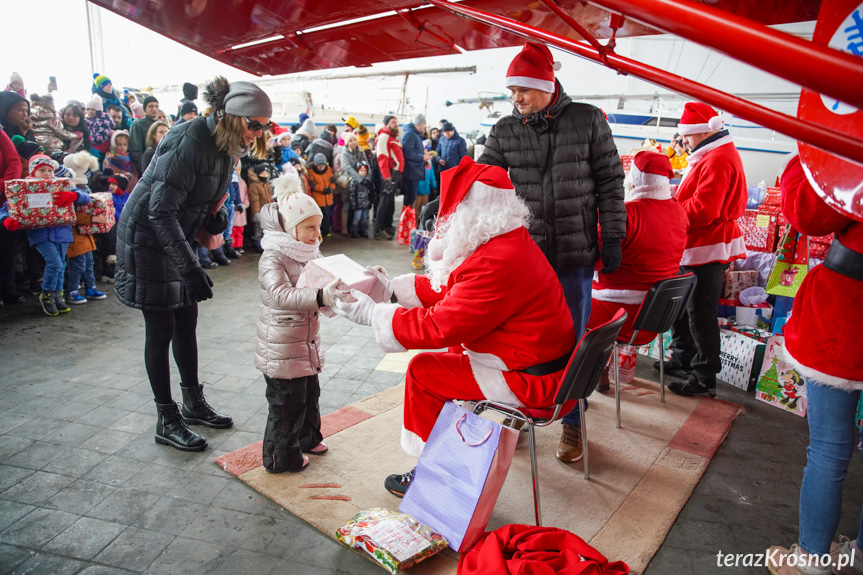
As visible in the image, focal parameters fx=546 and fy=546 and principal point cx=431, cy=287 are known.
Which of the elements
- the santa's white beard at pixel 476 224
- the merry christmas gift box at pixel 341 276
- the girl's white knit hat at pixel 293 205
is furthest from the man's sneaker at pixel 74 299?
the santa's white beard at pixel 476 224

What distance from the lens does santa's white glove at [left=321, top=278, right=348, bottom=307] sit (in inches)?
93.5

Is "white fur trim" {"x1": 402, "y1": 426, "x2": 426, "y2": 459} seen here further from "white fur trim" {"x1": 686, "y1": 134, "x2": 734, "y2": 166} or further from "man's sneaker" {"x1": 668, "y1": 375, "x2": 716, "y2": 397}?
"white fur trim" {"x1": 686, "y1": 134, "x2": 734, "y2": 166}

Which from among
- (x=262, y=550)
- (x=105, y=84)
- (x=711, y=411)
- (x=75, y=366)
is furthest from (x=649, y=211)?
(x=105, y=84)

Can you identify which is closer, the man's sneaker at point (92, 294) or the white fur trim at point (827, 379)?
A: the white fur trim at point (827, 379)

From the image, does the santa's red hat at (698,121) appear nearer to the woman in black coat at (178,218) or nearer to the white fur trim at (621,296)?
the white fur trim at (621,296)

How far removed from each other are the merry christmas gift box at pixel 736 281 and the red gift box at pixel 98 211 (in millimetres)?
6028

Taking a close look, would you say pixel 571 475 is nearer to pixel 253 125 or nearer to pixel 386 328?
pixel 386 328

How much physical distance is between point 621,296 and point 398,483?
182 cm

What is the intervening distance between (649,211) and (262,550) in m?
2.84

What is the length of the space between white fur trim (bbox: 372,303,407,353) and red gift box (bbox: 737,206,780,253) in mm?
4155

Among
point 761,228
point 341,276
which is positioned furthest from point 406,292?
point 761,228

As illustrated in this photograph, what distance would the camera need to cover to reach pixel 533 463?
2295 millimetres

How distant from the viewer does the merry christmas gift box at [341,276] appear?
7.90 ft

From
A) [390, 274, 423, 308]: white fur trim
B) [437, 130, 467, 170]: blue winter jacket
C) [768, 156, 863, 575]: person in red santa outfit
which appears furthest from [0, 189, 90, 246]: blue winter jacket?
[437, 130, 467, 170]: blue winter jacket
